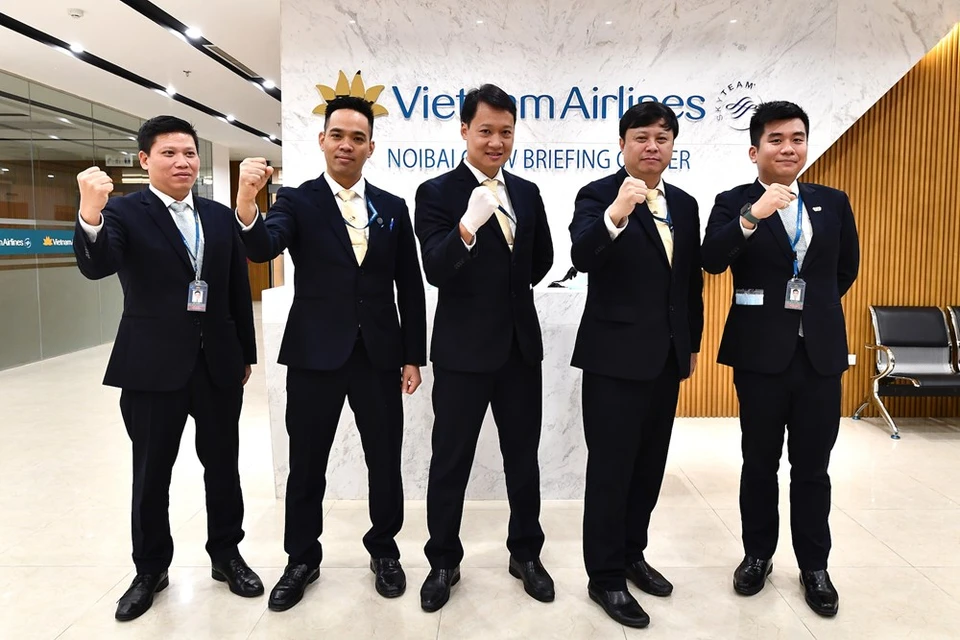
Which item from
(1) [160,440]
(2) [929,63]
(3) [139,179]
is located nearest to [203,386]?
(1) [160,440]

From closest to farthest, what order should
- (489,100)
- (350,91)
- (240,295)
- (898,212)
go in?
(489,100)
(240,295)
(350,91)
(898,212)

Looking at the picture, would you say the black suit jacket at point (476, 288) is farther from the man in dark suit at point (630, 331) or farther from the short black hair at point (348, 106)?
the short black hair at point (348, 106)

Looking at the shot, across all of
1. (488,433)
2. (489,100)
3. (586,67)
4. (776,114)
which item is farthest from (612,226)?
(586,67)

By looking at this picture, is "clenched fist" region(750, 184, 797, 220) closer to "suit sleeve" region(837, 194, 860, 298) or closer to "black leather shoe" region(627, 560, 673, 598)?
"suit sleeve" region(837, 194, 860, 298)

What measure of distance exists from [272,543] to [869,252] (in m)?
5.64

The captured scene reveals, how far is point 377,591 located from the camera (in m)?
2.95

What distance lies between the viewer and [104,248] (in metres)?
2.39

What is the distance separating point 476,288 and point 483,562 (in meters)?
1.44

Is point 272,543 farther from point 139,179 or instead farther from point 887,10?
point 139,179

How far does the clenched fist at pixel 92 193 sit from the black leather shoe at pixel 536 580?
2195mm

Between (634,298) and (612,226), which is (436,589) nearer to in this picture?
(634,298)

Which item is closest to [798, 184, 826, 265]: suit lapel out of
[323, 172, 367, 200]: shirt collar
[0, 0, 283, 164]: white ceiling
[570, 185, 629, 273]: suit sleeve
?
[570, 185, 629, 273]: suit sleeve

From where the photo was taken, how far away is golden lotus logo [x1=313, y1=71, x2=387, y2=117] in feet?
16.4

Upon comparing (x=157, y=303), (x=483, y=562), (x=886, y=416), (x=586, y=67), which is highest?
(x=586, y=67)
